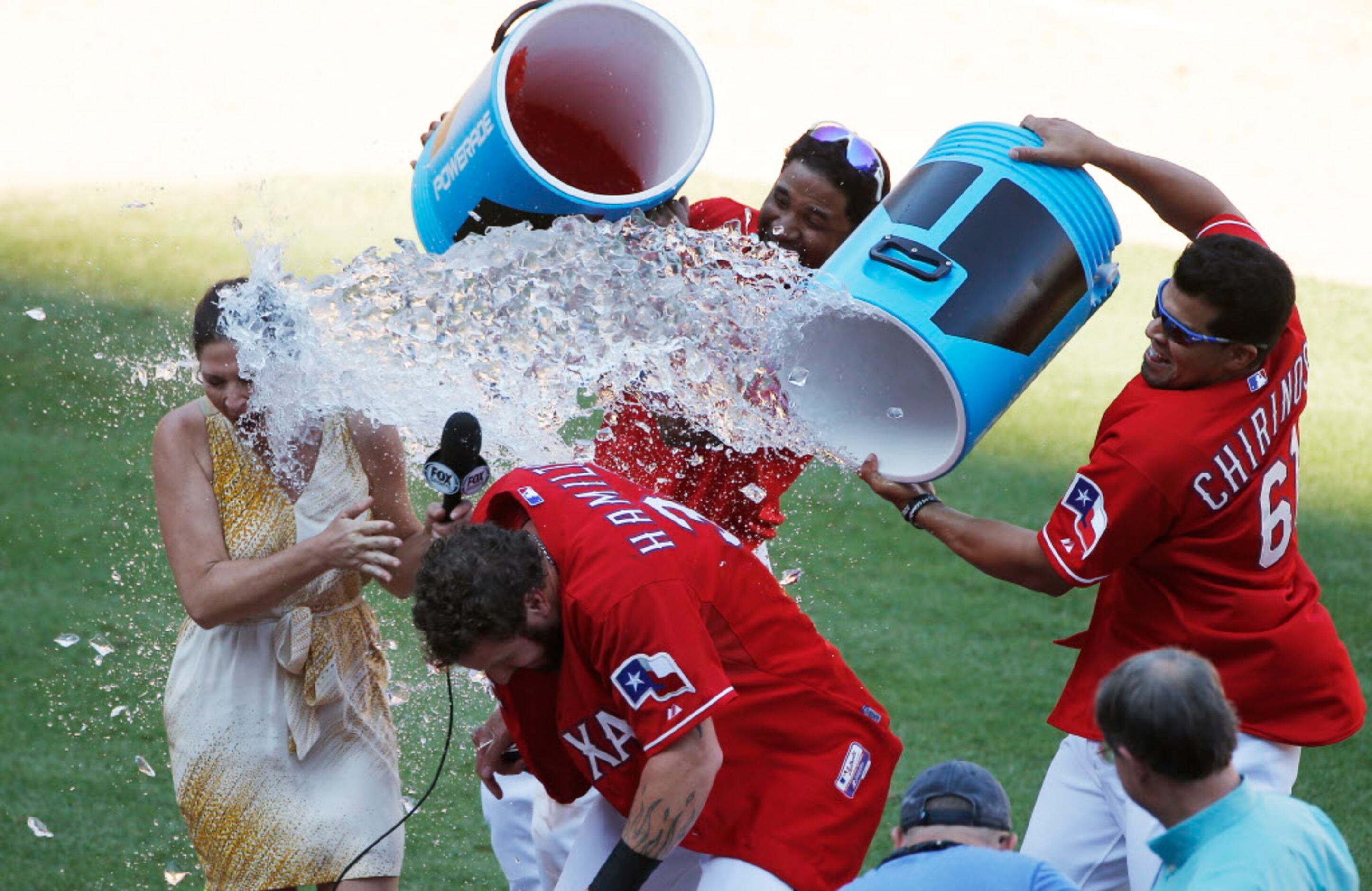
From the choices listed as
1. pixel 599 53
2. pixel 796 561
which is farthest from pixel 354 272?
pixel 796 561

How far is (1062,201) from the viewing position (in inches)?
127

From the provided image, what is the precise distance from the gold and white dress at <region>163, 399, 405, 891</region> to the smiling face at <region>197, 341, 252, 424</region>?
2.7 inches

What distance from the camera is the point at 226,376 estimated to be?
11.7ft

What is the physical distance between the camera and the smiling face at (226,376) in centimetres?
354

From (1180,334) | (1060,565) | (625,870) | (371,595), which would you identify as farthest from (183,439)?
(371,595)

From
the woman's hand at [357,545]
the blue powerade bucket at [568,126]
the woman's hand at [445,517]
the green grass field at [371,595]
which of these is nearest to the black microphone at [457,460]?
the woman's hand at [445,517]

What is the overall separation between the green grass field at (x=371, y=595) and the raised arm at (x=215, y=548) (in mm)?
1335

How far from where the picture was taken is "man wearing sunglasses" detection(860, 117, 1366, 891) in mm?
3137

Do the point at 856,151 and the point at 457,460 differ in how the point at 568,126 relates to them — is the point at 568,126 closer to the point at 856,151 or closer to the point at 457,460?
the point at 856,151

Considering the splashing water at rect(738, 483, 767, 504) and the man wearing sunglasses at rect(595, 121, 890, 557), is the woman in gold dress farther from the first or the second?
the splashing water at rect(738, 483, 767, 504)

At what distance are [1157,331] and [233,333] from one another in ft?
6.18

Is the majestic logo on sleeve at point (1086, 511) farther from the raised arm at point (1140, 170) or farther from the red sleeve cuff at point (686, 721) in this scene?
the red sleeve cuff at point (686, 721)

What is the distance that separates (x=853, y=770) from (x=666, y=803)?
49 centimetres

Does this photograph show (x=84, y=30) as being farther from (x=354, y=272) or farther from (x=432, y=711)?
(x=354, y=272)
